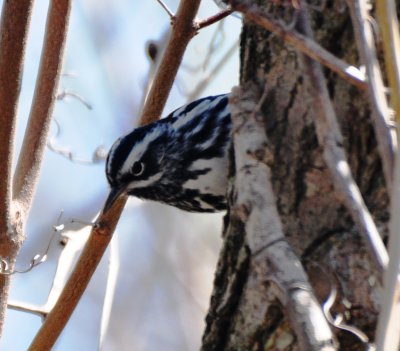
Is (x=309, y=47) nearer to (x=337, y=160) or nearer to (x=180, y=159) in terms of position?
(x=337, y=160)

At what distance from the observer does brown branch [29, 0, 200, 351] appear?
2.99m

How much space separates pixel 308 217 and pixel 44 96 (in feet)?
3.47

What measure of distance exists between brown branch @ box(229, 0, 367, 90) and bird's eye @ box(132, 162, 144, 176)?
1725mm

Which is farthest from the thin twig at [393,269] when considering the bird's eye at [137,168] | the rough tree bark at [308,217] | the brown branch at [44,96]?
the bird's eye at [137,168]

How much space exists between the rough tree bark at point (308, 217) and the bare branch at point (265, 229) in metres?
0.05

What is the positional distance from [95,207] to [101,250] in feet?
4.34

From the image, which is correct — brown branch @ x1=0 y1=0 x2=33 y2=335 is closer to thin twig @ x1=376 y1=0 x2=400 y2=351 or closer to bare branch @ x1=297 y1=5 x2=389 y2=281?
bare branch @ x1=297 y1=5 x2=389 y2=281

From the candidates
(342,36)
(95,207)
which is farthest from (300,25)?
(95,207)

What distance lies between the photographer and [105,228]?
10.3 ft

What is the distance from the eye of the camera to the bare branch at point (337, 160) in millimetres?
1541

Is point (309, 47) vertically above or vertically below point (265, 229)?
above

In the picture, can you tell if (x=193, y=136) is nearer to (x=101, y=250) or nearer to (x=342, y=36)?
(x=101, y=250)

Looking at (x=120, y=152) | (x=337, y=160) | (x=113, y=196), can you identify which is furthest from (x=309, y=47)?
(x=120, y=152)

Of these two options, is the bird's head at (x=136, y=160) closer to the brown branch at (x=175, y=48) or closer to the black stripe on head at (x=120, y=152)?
the black stripe on head at (x=120, y=152)
